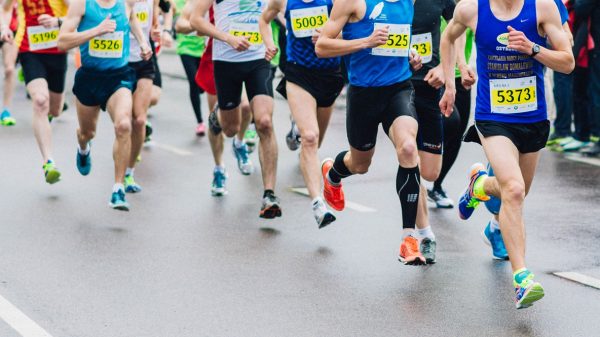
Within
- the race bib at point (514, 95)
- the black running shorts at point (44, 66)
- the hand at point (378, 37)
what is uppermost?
the hand at point (378, 37)

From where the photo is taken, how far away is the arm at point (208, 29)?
31.7 feet

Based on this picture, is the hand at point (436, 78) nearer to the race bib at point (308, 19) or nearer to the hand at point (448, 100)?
the hand at point (448, 100)

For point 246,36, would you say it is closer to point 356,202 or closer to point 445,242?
point 356,202

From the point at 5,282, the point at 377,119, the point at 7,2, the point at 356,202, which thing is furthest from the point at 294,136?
the point at 5,282

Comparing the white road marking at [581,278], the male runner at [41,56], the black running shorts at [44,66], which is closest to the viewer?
the white road marking at [581,278]

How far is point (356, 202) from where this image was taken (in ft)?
34.0

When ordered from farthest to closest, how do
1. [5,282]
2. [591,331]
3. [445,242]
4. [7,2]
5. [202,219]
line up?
[7,2], [202,219], [445,242], [5,282], [591,331]

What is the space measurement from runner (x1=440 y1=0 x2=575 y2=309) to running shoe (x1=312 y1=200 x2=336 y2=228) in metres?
1.43

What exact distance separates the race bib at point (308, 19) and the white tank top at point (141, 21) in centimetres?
213

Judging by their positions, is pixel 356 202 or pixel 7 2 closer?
pixel 356 202

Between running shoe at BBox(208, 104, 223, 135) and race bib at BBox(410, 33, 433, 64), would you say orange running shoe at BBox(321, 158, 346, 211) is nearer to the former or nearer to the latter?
race bib at BBox(410, 33, 433, 64)

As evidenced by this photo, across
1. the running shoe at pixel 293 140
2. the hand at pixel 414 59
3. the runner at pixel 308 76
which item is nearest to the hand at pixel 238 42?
the runner at pixel 308 76

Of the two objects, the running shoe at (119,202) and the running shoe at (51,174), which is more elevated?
the running shoe at (119,202)

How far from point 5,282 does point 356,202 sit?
352 centimetres
